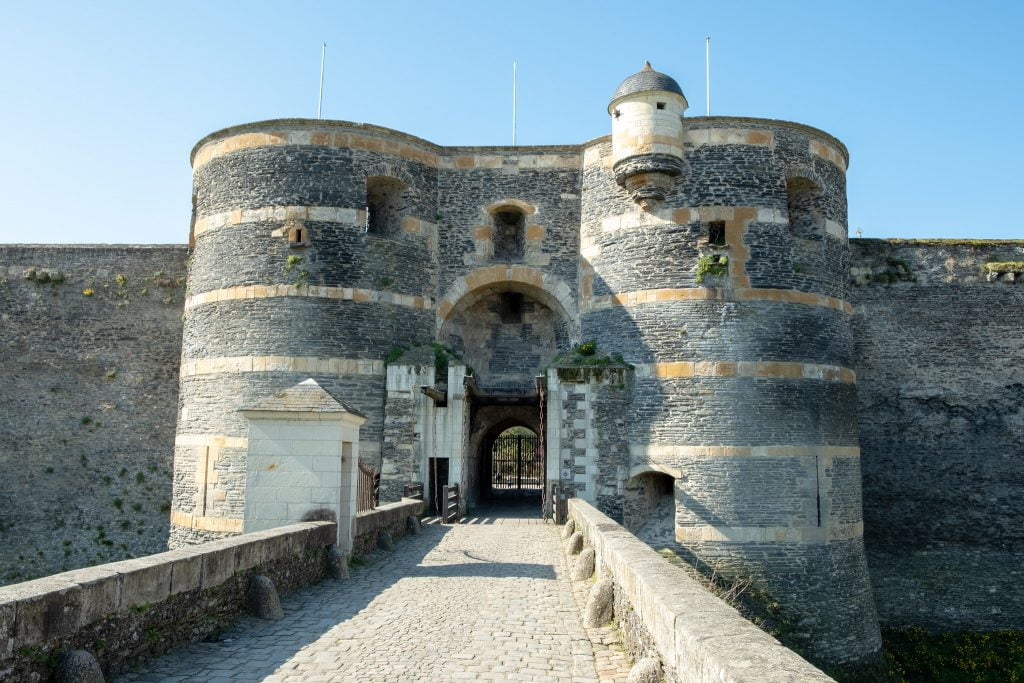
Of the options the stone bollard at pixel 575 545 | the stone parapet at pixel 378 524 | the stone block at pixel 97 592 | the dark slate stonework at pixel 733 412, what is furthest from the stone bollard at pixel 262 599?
the dark slate stonework at pixel 733 412

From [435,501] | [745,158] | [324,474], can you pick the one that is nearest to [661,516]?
[435,501]

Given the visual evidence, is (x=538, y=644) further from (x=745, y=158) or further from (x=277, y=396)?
(x=745, y=158)

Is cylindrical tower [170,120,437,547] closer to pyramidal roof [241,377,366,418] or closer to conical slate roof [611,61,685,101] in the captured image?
conical slate roof [611,61,685,101]

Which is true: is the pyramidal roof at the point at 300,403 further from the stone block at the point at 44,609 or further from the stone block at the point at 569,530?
the stone block at the point at 569,530

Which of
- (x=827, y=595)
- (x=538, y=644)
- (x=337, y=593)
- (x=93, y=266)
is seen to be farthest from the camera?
(x=93, y=266)

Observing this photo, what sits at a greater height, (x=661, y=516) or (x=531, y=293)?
(x=531, y=293)

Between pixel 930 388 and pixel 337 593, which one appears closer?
pixel 337 593

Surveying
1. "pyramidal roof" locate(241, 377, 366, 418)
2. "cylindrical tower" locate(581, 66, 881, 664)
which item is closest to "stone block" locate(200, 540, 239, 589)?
Result: "pyramidal roof" locate(241, 377, 366, 418)

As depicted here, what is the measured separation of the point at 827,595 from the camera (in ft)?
51.5

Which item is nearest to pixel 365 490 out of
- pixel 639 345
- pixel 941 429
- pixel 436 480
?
pixel 436 480

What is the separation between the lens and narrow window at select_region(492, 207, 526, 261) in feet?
61.9

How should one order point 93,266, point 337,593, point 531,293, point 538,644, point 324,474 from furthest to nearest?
1. point 93,266
2. point 531,293
3. point 324,474
4. point 337,593
5. point 538,644

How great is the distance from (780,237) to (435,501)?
851 centimetres

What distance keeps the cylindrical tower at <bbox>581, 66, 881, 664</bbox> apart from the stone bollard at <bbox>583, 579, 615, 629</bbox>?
8925 mm
